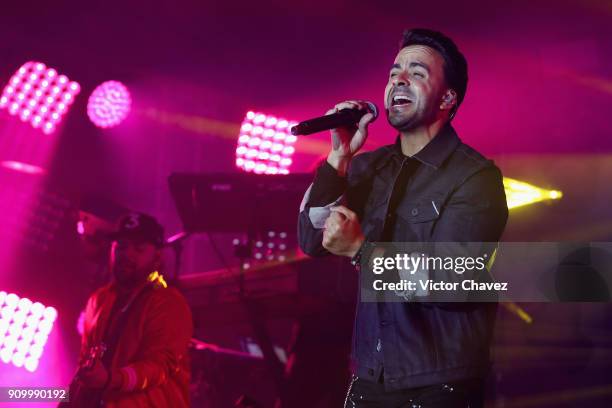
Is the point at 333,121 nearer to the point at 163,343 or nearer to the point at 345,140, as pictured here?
the point at 345,140

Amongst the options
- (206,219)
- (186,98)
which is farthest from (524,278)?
(186,98)

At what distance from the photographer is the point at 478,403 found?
1.88 metres

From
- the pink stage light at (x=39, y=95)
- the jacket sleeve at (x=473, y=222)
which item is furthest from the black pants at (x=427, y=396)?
the pink stage light at (x=39, y=95)

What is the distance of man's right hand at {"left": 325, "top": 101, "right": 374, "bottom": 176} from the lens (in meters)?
1.96

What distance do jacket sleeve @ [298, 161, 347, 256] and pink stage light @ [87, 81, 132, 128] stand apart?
4.60 m

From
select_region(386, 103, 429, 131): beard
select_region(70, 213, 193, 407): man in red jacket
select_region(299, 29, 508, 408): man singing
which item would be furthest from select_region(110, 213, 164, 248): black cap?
select_region(386, 103, 429, 131): beard

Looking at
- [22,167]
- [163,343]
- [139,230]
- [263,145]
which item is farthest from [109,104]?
[163,343]

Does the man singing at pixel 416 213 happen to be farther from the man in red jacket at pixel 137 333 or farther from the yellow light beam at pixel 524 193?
the yellow light beam at pixel 524 193

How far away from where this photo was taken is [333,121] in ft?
6.38

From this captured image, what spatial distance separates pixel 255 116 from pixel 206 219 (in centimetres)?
200

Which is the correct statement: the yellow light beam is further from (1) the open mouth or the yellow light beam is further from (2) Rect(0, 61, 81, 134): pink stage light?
(2) Rect(0, 61, 81, 134): pink stage light

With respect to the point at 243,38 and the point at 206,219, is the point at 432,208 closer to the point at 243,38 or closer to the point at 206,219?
the point at 206,219

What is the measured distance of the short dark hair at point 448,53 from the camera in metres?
2.08

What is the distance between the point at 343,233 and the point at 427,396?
0.50 m
